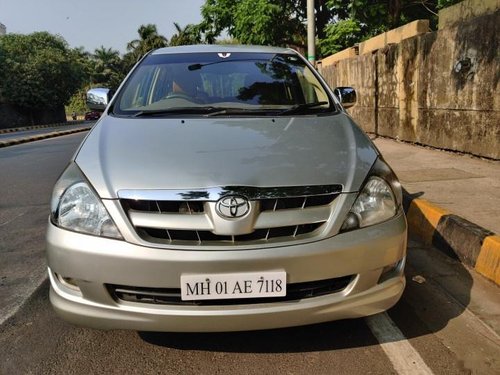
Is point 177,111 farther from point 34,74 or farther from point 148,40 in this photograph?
point 148,40

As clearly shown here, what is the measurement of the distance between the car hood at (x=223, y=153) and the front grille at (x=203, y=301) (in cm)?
43

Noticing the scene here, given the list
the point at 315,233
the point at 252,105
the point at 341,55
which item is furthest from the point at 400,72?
the point at 315,233

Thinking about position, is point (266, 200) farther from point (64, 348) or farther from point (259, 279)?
point (64, 348)

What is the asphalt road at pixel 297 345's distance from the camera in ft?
8.15

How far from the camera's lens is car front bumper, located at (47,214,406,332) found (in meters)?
2.23

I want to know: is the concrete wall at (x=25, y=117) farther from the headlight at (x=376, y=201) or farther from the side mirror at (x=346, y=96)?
the headlight at (x=376, y=201)

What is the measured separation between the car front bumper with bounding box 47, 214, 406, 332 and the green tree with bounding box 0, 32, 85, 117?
1621 inches

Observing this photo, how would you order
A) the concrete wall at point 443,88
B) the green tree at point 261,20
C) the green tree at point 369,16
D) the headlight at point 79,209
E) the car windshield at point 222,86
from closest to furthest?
the headlight at point 79,209
the car windshield at point 222,86
the concrete wall at point 443,88
the green tree at point 369,16
the green tree at point 261,20

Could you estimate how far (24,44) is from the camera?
1780 inches

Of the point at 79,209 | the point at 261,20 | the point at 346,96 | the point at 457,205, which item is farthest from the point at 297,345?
the point at 261,20

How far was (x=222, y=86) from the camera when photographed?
369 cm

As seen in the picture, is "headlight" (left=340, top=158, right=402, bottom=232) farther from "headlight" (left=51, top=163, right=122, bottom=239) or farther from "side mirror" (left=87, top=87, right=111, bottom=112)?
"side mirror" (left=87, top=87, right=111, bottom=112)

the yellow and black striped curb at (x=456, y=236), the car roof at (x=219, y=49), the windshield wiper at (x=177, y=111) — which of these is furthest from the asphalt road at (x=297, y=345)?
the car roof at (x=219, y=49)

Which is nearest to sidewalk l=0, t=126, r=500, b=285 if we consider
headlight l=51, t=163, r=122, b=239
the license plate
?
the license plate
